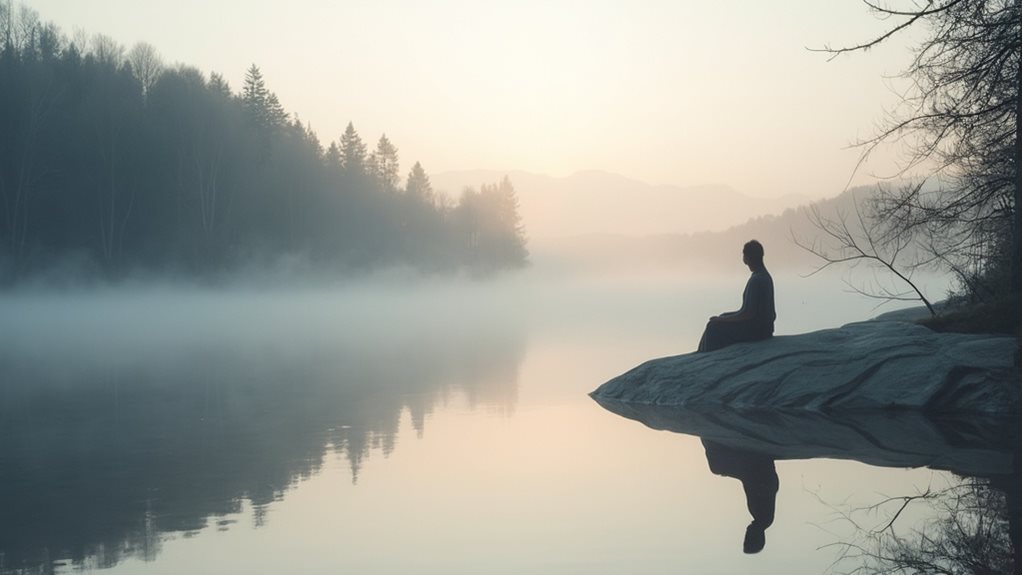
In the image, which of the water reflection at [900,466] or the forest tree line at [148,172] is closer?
the water reflection at [900,466]

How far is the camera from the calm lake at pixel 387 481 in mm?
7047

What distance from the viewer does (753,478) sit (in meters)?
9.28

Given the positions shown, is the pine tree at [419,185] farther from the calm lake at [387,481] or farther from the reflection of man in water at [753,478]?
the reflection of man in water at [753,478]

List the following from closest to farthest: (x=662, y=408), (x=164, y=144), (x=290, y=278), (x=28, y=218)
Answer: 1. (x=662, y=408)
2. (x=28, y=218)
3. (x=164, y=144)
4. (x=290, y=278)

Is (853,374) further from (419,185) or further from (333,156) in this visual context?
(419,185)

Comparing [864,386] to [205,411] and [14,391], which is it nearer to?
[205,411]

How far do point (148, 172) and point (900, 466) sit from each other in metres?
55.7

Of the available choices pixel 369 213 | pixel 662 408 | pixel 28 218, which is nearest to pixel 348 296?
pixel 369 213

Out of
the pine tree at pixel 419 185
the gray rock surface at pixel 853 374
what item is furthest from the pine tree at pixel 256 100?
the gray rock surface at pixel 853 374

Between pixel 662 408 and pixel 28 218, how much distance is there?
1833 inches

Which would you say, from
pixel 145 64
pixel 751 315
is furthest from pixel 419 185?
pixel 751 315

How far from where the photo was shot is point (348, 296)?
8181 centimetres

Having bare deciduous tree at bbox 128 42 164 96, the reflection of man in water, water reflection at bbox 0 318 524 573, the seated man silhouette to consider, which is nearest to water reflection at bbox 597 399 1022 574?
the reflection of man in water

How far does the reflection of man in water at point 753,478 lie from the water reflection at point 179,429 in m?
3.86
